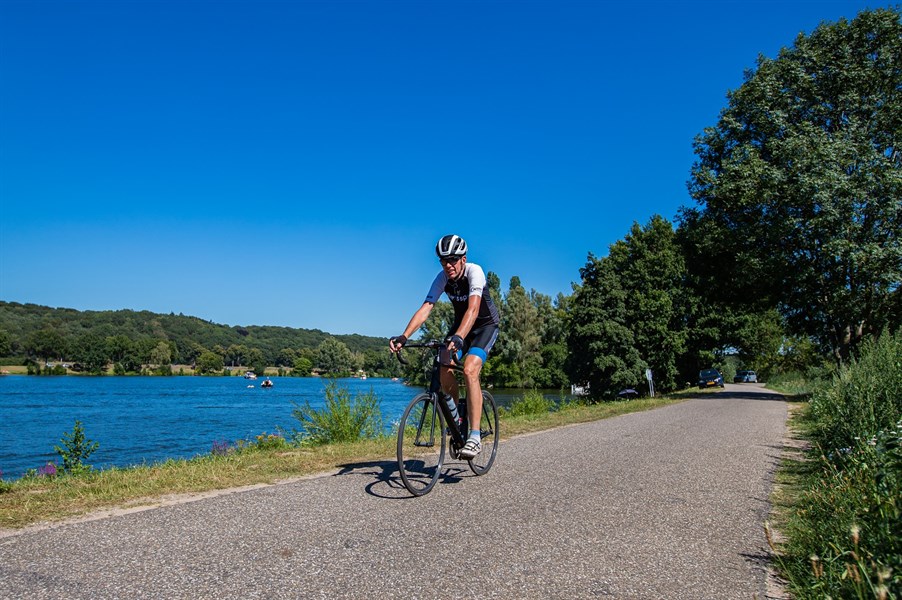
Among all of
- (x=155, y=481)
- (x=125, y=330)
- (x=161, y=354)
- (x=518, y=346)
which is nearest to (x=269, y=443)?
(x=155, y=481)

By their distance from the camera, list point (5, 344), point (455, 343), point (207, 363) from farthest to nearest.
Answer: point (207, 363) → point (5, 344) → point (455, 343)

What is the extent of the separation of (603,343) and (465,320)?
29144 millimetres

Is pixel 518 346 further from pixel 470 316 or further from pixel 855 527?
pixel 855 527

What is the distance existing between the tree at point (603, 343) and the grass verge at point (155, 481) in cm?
2618

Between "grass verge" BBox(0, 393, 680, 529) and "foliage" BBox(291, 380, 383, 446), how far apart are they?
1.26 meters

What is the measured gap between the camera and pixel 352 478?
5.95m

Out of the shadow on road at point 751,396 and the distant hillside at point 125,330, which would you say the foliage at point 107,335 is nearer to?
the distant hillside at point 125,330

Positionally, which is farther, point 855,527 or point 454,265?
point 454,265

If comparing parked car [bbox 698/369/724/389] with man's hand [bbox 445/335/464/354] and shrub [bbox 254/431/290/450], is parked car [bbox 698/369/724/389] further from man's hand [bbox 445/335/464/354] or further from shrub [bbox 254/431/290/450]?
man's hand [bbox 445/335/464/354]

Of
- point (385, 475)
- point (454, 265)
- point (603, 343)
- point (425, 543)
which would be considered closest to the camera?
point (425, 543)

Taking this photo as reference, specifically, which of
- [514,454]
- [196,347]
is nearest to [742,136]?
[514,454]

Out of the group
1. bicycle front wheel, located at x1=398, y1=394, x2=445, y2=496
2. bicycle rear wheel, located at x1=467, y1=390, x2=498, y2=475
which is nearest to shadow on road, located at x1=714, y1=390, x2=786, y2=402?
bicycle rear wheel, located at x1=467, y1=390, x2=498, y2=475

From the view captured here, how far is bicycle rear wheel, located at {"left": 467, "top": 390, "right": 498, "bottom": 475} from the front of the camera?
6.34 m

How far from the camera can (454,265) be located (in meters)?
5.55
